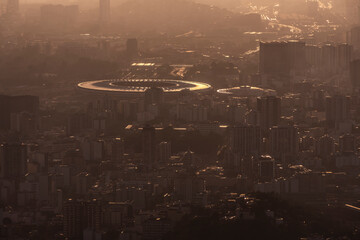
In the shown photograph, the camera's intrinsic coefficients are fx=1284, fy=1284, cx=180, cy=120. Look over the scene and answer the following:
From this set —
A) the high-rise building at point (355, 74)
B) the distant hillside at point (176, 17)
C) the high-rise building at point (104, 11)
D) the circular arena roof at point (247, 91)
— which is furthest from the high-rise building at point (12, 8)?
the circular arena roof at point (247, 91)

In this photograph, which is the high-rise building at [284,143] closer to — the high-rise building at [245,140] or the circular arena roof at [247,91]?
the high-rise building at [245,140]

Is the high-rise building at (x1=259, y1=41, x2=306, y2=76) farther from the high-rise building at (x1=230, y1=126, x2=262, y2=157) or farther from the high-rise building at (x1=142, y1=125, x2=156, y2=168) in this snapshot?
the high-rise building at (x1=142, y1=125, x2=156, y2=168)

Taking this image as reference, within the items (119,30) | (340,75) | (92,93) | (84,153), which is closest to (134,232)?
(84,153)

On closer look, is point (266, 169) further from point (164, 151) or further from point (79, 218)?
point (79, 218)

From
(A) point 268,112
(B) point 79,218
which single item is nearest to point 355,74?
(A) point 268,112

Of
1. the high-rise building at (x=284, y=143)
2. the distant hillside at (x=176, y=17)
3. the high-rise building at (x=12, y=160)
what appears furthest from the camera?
the distant hillside at (x=176, y=17)

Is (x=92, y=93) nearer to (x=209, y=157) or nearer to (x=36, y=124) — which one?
(x=36, y=124)
